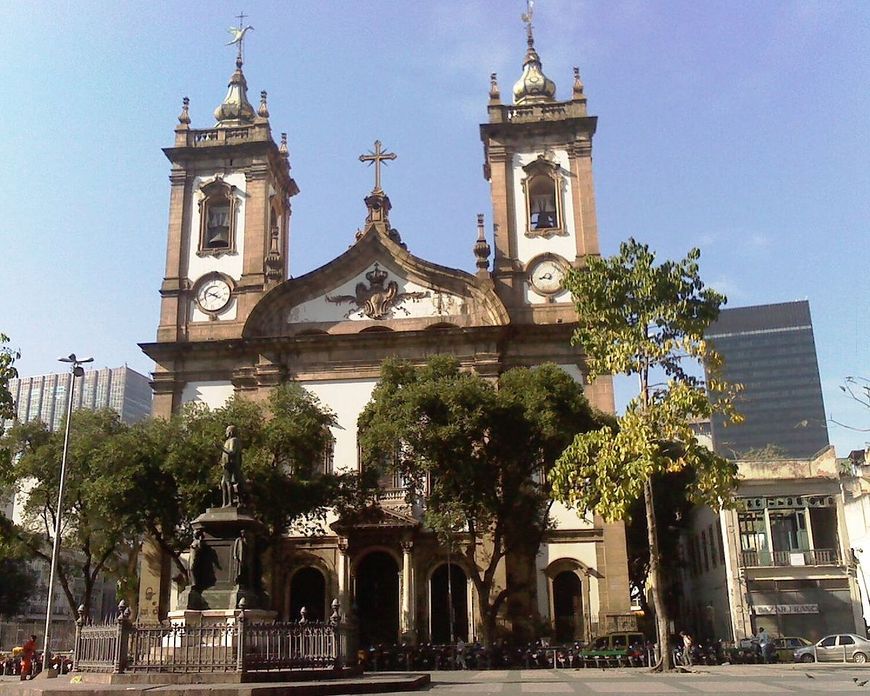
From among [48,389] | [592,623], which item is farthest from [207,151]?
[48,389]

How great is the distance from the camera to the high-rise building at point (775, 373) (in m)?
125

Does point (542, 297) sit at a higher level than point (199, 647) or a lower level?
higher

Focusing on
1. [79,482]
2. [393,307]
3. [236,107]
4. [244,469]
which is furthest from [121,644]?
[236,107]

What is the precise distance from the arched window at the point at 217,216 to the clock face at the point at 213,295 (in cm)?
167

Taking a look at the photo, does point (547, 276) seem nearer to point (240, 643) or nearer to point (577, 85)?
point (577, 85)

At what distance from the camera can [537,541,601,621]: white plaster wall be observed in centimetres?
3114

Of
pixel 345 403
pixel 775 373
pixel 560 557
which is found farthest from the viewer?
pixel 775 373

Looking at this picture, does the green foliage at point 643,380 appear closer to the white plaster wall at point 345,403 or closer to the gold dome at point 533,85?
the white plaster wall at point 345,403

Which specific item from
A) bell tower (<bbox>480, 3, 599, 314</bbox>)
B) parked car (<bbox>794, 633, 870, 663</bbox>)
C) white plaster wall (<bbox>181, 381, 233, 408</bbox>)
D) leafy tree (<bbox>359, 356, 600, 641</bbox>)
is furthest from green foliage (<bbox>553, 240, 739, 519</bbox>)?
white plaster wall (<bbox>181, 381, 233, 408</bbox>)

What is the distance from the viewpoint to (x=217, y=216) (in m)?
39.3

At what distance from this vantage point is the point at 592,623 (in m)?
30.6

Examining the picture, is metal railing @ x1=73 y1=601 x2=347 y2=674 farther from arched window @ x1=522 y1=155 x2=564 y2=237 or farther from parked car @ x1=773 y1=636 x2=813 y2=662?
arched window @ x1=522 y1=155 x2=564 y2=237

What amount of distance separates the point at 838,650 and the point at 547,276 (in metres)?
17.0

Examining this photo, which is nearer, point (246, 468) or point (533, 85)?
point (246, 468)
